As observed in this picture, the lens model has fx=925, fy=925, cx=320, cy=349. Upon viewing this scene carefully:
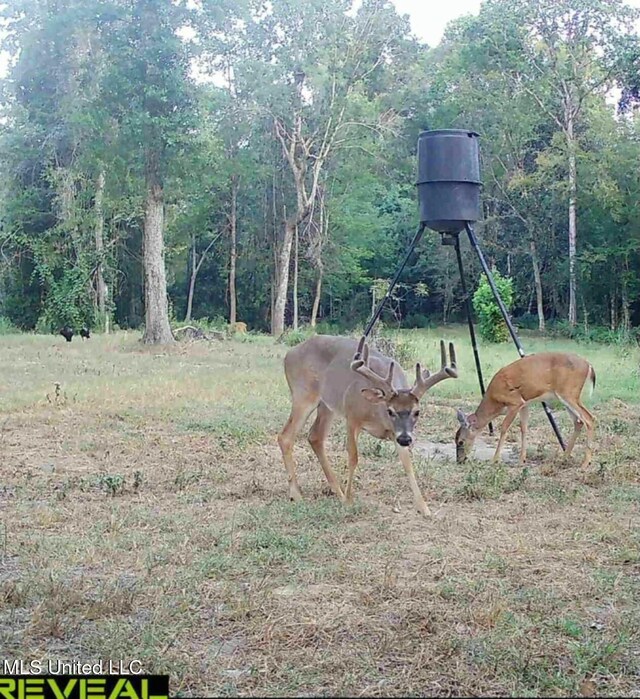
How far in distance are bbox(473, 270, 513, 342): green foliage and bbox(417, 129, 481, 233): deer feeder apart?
14.6m

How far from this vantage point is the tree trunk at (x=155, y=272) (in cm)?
1923

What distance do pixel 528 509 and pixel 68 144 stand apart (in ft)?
76.0

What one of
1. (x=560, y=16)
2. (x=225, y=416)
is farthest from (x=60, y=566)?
(x=560, y=16)

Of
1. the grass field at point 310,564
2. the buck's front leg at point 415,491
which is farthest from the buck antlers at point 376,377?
the grass field at point 310,564

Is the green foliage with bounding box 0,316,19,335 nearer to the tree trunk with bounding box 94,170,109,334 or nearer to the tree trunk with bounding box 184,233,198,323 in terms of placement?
the tree trunk with bounding box 94,170,109,334

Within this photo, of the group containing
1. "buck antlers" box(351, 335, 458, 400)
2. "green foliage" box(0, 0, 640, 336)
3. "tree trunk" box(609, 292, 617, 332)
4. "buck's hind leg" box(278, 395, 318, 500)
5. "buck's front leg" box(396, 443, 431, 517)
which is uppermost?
"green foliage" box(0, 0, 640, 336)

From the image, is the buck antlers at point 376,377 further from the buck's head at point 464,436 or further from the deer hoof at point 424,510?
the buck's head at point 464,436

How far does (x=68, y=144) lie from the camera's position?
86.1 ft

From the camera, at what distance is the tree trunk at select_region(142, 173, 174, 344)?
1923cm

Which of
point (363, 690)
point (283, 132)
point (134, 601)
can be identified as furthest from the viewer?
point (283, 132)

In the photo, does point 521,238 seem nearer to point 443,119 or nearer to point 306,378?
point 443,119

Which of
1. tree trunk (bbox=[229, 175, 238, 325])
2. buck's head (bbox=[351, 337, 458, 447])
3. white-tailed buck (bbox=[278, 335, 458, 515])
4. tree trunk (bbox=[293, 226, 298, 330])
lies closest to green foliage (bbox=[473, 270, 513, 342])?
tree trunk (bbox=[293, 226, 298, 330])

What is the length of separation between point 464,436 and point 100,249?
2086 centimetres

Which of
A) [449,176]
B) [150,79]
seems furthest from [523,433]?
[150,79]
